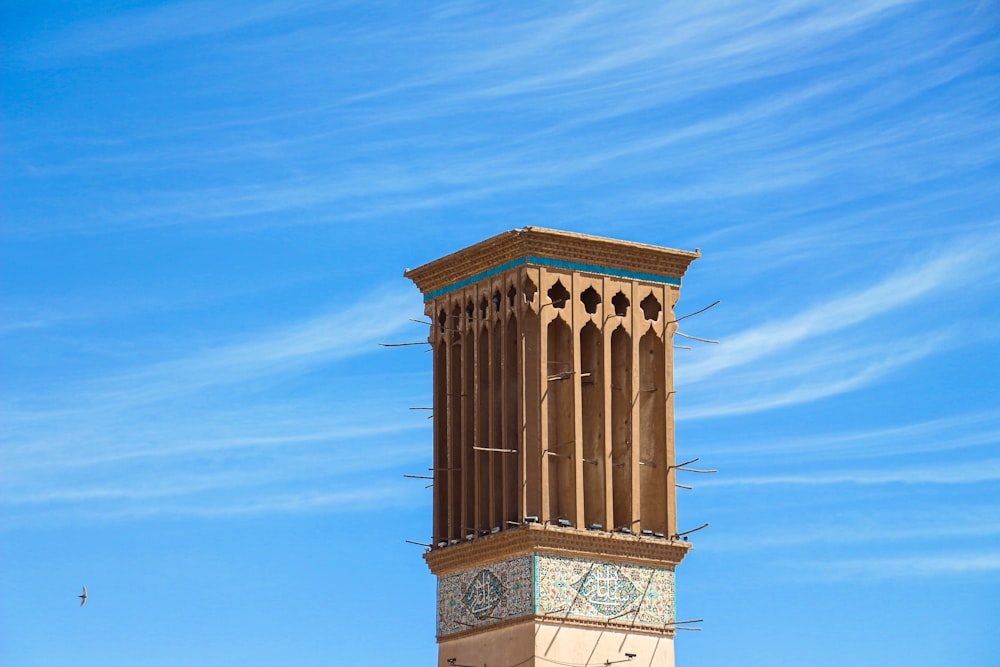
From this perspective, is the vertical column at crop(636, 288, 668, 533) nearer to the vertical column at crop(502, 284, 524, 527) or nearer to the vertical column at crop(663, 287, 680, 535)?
the vertical column at crop(663, 287, 680, 535)

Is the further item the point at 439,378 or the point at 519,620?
the point at 439,378

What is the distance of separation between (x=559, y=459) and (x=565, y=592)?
1862mm

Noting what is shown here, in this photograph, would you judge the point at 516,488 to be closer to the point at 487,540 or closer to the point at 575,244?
the point at 487,540

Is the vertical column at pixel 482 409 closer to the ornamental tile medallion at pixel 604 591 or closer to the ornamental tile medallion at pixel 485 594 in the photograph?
the ornamental tile medallion at pixel 485 594

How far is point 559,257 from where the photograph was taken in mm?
35000

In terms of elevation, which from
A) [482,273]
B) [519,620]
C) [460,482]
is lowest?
[519,620]

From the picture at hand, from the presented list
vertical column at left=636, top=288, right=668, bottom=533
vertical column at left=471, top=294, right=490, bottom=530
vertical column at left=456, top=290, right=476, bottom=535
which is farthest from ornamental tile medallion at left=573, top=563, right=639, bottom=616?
vertical column at left=456, top=290, right=476, bottom=535

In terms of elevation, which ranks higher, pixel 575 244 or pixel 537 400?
pixel 575 244

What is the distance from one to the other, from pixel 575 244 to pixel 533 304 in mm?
1016

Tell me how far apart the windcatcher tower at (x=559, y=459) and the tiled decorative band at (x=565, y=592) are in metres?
0.02

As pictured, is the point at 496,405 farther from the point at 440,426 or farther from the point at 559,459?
the point at 440,426

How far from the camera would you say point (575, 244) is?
1379 inches

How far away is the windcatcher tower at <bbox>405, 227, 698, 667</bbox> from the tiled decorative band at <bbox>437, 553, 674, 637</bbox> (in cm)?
2

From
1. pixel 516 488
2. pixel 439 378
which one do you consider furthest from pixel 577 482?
pixel 439 378
